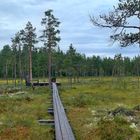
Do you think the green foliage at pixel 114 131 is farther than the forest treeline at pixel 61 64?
No

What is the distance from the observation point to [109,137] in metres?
13.7

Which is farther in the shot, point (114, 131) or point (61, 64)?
point (61, 64)

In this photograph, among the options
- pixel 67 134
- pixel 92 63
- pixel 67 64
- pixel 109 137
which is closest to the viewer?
pixel 67 134

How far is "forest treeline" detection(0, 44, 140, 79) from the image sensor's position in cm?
11822

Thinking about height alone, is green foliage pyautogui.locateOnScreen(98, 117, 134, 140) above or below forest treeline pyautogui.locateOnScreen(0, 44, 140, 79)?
below

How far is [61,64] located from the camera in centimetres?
14625

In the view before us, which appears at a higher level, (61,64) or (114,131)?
(61,64)

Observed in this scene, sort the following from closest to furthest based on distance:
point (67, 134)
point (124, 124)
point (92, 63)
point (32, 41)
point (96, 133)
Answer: point (67, 134) < point (96, 133) < point (124, 124) < point (32, 41) < point (92, 63)

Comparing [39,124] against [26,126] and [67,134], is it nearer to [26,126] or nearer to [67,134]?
[26,126]

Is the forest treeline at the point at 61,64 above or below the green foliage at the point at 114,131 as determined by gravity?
above

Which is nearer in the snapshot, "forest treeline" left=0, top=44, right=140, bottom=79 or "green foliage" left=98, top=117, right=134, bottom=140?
"green foliage" left=98, top=117, right=134, bottom=140

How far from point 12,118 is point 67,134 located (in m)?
7.34

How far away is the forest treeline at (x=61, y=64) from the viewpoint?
11822 cm

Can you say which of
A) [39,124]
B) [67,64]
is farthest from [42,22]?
[39,124]
